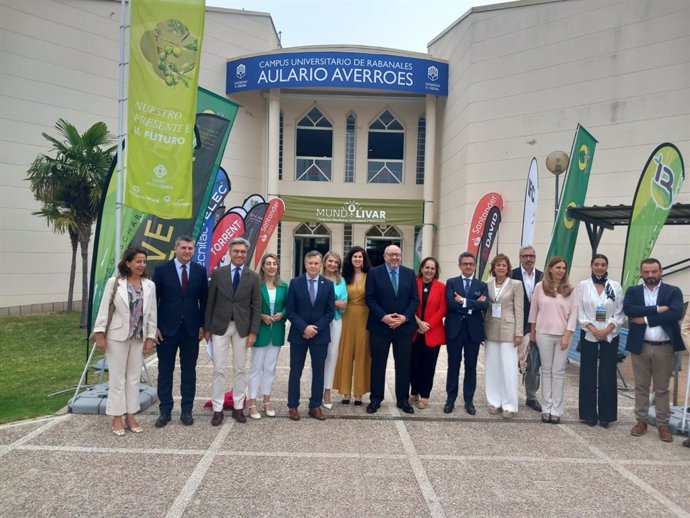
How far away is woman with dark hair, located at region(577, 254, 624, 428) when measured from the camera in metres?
5.08

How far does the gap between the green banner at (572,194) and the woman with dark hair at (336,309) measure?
393 centimetres

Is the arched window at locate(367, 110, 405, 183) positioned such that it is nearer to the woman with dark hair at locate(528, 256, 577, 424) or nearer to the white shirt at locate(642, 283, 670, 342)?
the woman with dark hair at locate(528, 256, 577, 424)

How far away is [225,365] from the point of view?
4867mm

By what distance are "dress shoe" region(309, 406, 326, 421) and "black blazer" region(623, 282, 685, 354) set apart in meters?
3.29

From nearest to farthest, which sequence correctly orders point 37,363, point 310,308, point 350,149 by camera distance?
point 310,308 → point 37,363 → point 350,149

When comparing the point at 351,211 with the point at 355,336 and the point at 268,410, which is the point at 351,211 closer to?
the point at 355,336

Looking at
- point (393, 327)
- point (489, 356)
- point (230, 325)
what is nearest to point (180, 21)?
point (230, 325)

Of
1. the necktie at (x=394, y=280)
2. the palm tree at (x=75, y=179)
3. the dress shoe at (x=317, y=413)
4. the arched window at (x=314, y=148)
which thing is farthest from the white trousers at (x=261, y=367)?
the arched window at (x=314, y=148)

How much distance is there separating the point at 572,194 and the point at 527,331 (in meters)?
3.20

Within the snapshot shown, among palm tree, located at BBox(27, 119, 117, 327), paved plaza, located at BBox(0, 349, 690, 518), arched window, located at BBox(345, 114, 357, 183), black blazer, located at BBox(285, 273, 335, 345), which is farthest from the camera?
arched window, located at BBox(345, 114, 357, 183)

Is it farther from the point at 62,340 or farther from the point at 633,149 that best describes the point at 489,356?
the point at 633,149

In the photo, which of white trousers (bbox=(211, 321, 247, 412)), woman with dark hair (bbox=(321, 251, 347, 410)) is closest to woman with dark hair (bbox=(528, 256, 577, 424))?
woman with dark hair (bbox=(321, 251, 347, 410))

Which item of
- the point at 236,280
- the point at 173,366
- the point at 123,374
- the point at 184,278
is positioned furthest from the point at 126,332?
the point at 236,280

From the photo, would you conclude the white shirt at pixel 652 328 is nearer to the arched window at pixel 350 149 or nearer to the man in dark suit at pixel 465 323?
the man in dark suit at pixel 465 323
